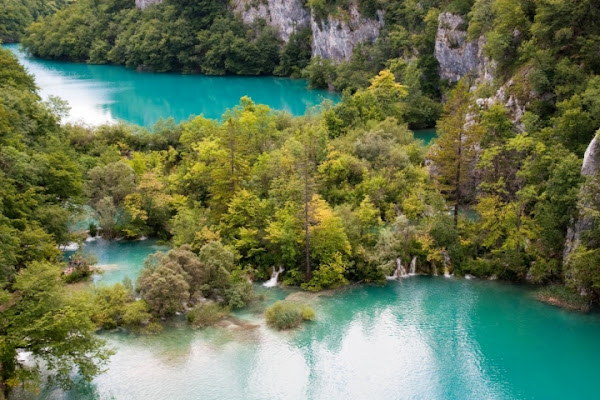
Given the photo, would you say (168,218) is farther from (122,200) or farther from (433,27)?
(433,27)

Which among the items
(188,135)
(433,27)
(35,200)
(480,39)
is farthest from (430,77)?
(35,200)

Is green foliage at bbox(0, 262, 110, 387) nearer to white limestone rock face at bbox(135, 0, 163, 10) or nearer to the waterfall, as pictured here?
the waterfall

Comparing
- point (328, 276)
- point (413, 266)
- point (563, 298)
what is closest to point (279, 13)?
point (413, 266)

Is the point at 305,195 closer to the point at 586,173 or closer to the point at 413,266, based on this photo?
the point at 413,266

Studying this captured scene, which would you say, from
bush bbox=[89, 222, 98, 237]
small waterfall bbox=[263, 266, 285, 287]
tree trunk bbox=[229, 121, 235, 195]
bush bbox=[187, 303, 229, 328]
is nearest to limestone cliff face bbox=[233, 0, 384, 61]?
tree trunk bbox=[229, 121, 235, 195]

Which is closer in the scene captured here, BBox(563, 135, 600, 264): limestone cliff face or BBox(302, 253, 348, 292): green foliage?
BBox(563, 135, 600, 264): limestone cliff face

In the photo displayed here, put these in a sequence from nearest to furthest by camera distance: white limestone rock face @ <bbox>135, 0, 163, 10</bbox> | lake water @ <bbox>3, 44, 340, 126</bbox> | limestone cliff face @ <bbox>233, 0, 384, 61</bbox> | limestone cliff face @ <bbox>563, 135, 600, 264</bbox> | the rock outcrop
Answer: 1. limestone cliff face @ <bbox>563, 135, 600, 264</bbox>
2. the rock outcrop
3. lake water @ <bbox>3, 44, 340, 126</bbox>
4. limestone cliff face @ <bbox>233, 0, 384, 61</bbox>
5. white limestone rock face @ <bbox>135, 0, 163, 10</bbox>

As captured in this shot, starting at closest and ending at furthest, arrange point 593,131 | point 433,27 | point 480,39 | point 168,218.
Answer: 1. point 593,131
2. point 168,218
3. point 480,39
4. point 433,27
